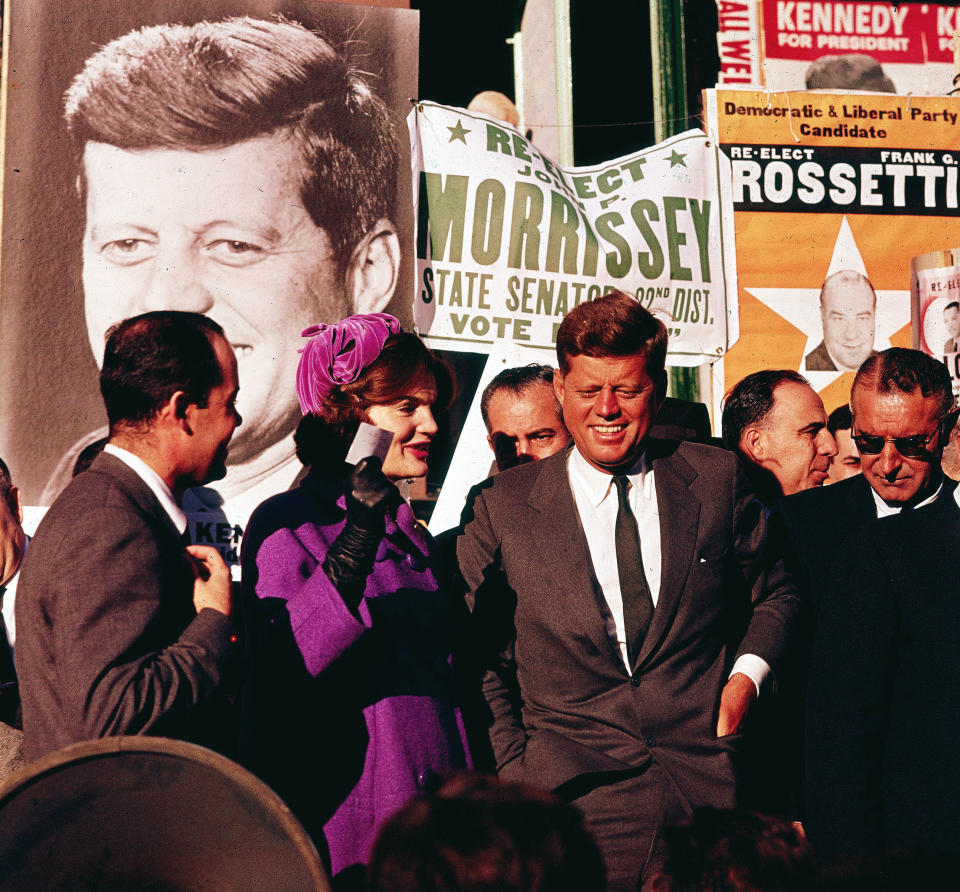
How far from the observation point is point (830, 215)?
6.09 metres

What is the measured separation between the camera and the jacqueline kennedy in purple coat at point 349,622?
2.41 m

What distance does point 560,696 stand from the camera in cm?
279

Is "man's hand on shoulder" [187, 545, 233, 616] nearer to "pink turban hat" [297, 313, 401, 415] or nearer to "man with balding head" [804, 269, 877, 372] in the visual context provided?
"pink turban hat" [297, 313, 401, 415]

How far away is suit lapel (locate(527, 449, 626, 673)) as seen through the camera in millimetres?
2762

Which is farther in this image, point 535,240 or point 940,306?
point 535,240

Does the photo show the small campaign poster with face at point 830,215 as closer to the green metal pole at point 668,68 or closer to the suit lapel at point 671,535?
the green metal pole at point 668,68

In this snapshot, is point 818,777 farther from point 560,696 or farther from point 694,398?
point 694,398

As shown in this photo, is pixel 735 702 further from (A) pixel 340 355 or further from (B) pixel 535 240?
(B) pixel 535 240

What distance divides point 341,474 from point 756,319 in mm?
3780

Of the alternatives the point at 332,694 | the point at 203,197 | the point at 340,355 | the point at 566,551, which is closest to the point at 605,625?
the point at 566,551

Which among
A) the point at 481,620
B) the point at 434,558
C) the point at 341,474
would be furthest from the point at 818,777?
the point at 341,474

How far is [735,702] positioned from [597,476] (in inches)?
26.9

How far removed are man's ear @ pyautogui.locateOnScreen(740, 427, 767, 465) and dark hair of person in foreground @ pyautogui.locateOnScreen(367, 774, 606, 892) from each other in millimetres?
3395

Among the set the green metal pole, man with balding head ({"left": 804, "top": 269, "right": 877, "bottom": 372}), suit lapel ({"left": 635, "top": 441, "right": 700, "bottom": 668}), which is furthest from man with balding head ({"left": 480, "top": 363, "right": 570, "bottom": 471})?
man with balding head ({"left": 804, "top": 269, "right": 877, "bottom": 372})
